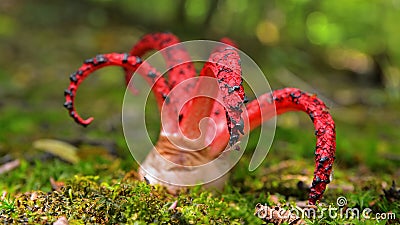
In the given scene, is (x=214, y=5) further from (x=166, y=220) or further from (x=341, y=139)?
(x=166, y=220)

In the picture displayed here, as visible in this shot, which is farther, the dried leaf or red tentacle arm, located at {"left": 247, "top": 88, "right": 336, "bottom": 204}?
the dried leaf

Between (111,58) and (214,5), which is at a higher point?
(214,5)

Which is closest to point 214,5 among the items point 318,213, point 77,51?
point 77,51

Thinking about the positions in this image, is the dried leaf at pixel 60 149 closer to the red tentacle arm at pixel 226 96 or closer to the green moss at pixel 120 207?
the green moss at pixel 120 207

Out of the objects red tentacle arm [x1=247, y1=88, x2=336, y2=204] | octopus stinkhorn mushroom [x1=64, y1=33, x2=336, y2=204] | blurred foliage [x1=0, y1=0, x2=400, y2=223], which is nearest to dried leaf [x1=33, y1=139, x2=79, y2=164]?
blurred foliage [x1=0, y1=0, x2=400, y2=223]

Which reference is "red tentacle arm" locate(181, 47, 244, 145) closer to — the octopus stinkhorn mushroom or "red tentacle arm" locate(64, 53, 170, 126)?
the octopus stinkhorn mushroom

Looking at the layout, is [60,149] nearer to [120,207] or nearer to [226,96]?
[120,207]

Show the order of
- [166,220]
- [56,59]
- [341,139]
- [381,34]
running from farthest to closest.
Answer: [381,34], [56,59], [341,139], [166,220]

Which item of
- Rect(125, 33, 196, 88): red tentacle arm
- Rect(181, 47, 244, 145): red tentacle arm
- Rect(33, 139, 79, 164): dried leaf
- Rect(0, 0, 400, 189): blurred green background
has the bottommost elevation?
Rect(33, 139, 79, 164): dried leaf

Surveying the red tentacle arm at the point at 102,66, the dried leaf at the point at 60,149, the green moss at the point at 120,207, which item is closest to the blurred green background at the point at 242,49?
the dried leaf at the point at 60,149
